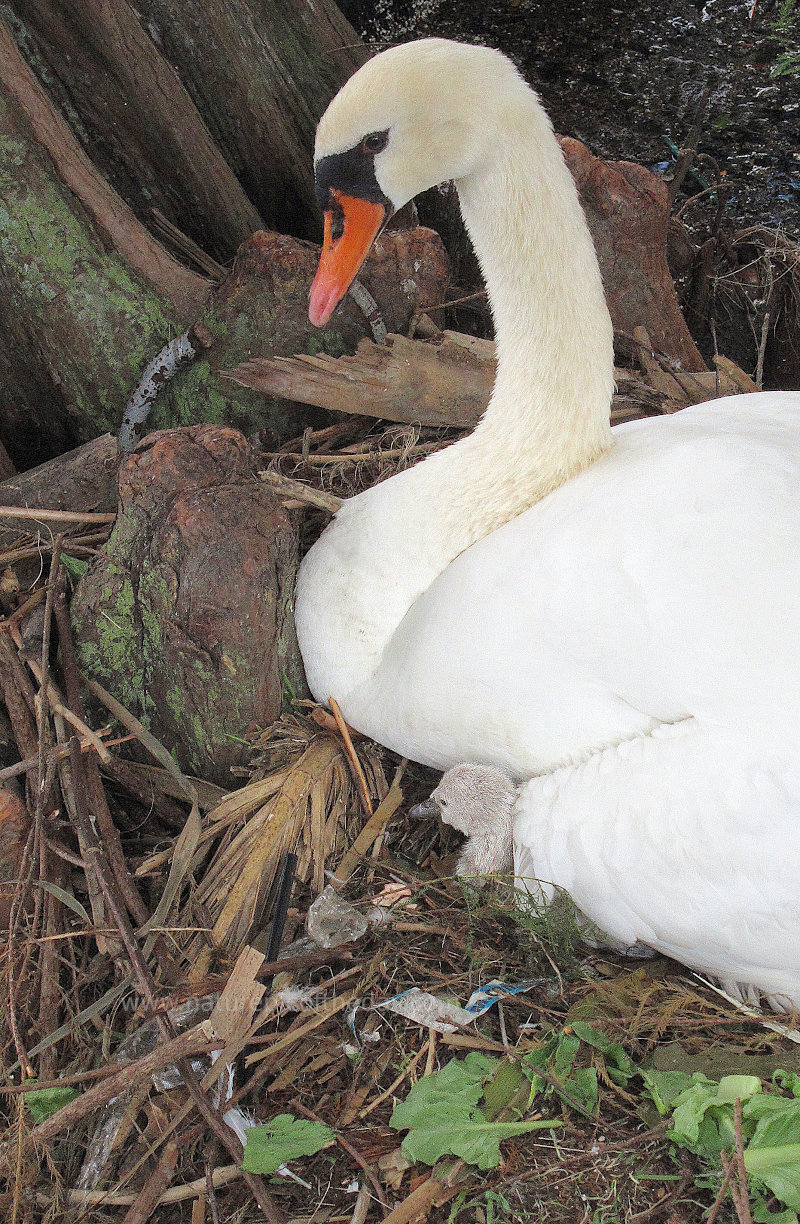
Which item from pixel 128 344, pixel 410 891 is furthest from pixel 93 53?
pixel 410 891

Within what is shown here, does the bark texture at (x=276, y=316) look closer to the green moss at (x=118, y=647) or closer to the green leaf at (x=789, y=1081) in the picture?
the green moss at (x=118, y=647)

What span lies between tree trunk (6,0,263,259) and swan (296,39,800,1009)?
46.7 inches

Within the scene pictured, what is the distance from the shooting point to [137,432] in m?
3.29

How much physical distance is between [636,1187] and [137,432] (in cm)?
255

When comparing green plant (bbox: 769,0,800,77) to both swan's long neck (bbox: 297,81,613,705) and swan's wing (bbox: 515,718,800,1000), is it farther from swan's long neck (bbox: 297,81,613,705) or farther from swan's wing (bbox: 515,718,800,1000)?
swan's wing (bbox: 515,718,800,1000)

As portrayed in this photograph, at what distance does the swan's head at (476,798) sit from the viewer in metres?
2.37

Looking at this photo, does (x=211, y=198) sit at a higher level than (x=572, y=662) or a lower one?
higher

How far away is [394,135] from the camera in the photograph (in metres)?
2.36

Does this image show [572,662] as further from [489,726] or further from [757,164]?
[757,164]

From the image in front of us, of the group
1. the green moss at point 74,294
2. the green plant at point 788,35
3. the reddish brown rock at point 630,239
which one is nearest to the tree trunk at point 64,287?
the green moss at point 74,294

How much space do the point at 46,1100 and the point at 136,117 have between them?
2979mm

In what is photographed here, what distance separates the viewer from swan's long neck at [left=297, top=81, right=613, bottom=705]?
2498 mm

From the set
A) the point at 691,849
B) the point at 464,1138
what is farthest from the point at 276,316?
the point at 464,1138

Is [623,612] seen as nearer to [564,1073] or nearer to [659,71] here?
[564,1073]
